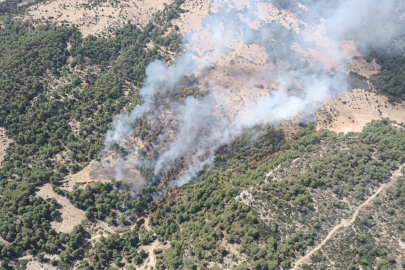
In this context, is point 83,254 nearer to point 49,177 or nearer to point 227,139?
point 49,177

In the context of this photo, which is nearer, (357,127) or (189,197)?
(189,197)

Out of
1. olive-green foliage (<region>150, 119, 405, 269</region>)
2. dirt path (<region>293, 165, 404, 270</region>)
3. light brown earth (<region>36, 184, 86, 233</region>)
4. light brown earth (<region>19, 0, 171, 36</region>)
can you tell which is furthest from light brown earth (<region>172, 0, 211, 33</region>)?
dirt path (<region>293, 165, 404, 270</region>)

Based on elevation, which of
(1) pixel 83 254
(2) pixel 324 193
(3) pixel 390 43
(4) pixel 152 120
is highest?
(3) pixel 390 43

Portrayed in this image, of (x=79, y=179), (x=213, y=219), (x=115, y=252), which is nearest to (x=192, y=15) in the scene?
(x=79, y=179)

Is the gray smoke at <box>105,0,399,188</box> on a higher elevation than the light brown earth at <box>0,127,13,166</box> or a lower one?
higher

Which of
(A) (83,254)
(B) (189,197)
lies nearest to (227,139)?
(B) (189,197)

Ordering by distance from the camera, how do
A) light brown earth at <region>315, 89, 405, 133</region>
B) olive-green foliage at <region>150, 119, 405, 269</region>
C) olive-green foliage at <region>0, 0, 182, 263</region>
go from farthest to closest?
light brown earth at <region>315, 89, 405, 133</region>, olive-green foliage at <region>0, 0, 182, 263</region>, olive-green foliage at <region>150, 119, 405, 269</region>

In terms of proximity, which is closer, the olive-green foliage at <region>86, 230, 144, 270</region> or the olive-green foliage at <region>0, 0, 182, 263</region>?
the olive-green foliage at <region>86, 230, 144, 270</region>

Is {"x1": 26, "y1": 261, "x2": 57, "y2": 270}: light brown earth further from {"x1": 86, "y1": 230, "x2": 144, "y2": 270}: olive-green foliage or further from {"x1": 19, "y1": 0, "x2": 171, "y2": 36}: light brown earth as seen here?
{"x1": 19, "y1": 0, "x2": 171, "y2": 36}: light brown earth
